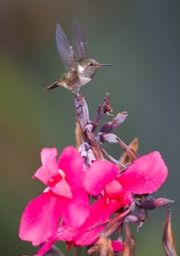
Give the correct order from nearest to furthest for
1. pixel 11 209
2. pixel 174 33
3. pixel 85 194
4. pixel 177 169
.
A: pixel 85 194
pixel 11 209
pixel 177 169
pixel 174 33

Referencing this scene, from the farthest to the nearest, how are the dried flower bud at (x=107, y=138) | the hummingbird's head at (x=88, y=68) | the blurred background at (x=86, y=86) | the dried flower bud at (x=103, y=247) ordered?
1. the blurred background at (x=86, y=86)
2. the hummingbird's head at (x=88, y=68)
3. the dried flower bud at (x=107, y=138)
4. the dried flower bud at (x=103, y=247)

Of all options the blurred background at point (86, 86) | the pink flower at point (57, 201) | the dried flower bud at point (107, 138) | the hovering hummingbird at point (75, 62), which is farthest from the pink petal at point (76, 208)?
the blurred background at point (86, 86)

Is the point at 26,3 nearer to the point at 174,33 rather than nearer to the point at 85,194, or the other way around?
the point at 174,33

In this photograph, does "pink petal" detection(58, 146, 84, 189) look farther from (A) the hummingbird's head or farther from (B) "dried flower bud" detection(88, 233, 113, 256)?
(A) the hummingbird's head

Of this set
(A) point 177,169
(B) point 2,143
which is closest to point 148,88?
(A) point 177,169

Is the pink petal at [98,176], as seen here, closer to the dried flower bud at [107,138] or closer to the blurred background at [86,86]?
the dried flower bud at [107,138]

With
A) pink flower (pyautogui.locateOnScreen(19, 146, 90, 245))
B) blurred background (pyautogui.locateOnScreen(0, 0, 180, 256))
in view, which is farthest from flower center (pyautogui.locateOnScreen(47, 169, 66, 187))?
blurred background (pyautogui.locateOnScreen(0, 0, 180, 256))
